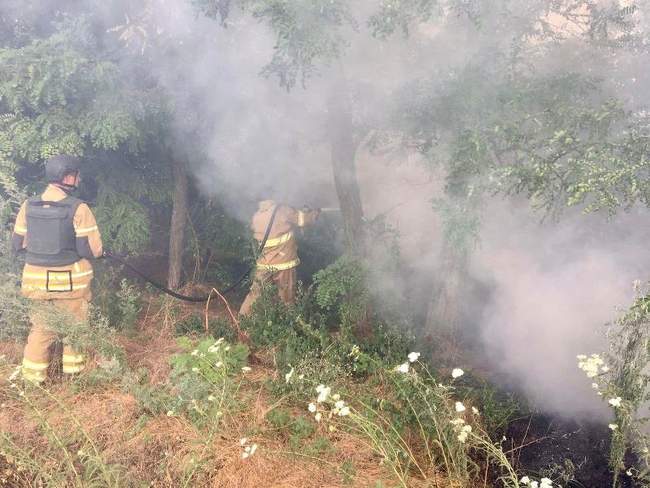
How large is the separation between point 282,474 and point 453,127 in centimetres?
299

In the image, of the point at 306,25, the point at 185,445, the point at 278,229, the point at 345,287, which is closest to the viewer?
the point at 185,445

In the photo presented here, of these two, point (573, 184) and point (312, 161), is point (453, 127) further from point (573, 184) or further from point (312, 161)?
point (312, 161)

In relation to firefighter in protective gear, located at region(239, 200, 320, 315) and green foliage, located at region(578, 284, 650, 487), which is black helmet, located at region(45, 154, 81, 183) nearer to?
firefighter in protective gear, located at region(239, 200, 320, 315)

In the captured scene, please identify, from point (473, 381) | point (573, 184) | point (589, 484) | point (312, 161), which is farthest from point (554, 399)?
point (312, 161)

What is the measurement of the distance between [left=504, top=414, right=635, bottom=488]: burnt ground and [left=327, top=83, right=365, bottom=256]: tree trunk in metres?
2.21

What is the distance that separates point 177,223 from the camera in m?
6.59

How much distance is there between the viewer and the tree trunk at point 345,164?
488cm

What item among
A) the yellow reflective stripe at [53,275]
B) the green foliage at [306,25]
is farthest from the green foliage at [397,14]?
the yellow reflective stripe at [53,275]

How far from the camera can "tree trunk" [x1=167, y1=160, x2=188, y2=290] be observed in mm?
6387

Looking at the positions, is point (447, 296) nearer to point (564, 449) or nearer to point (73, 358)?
point (564, 449)

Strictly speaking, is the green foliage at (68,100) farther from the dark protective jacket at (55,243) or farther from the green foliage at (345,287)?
the green foliage at (345,287)

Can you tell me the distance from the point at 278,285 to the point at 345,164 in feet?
5.83

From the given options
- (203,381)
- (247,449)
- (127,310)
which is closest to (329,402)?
(247,449)

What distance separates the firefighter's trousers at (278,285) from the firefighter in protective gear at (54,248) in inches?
70.9
